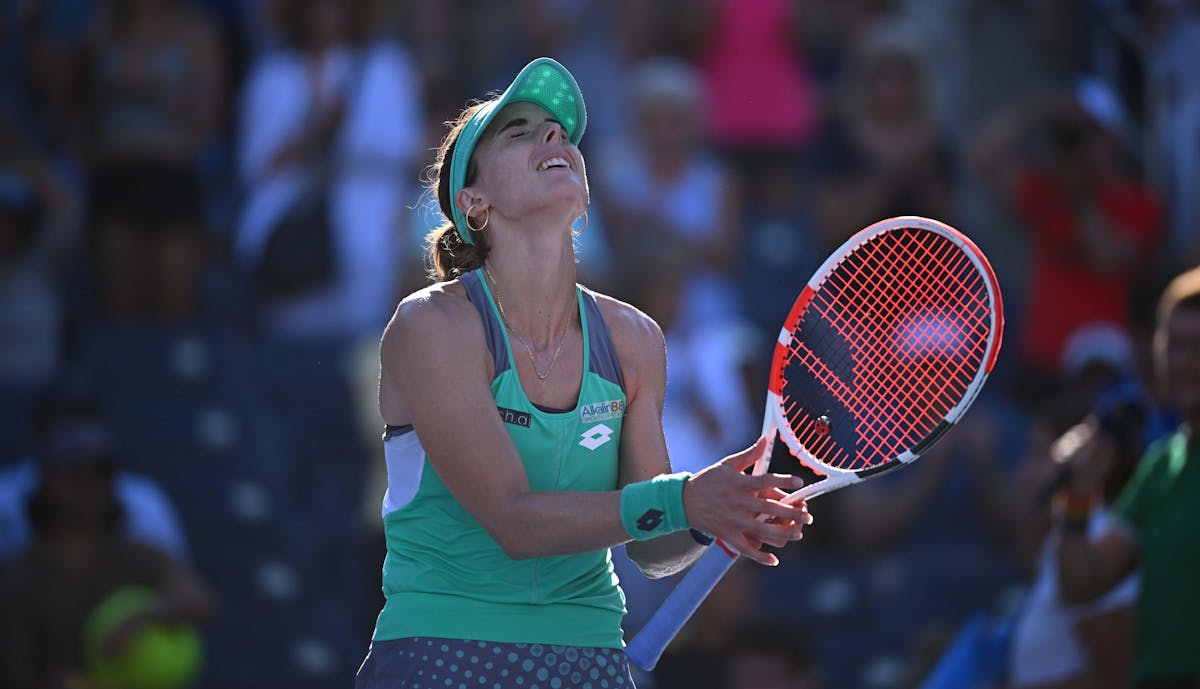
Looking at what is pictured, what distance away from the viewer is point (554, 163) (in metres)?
3.48

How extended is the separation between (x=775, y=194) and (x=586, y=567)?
5.96 metres

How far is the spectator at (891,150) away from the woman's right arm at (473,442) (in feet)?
17.7

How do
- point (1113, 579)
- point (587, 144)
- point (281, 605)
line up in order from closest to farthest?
point (1113, 579) → point (281, 605) → point (587, 144)

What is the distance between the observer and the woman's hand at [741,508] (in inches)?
121

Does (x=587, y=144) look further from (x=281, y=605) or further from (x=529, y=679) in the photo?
(x=529, y=679)

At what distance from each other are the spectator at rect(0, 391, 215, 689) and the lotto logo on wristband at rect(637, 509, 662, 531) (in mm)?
4292

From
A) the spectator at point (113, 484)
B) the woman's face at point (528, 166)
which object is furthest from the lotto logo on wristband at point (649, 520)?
the spectator at point (113, 484)

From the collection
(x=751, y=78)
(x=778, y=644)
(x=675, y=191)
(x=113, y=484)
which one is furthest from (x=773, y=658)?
(x=751, y=78)

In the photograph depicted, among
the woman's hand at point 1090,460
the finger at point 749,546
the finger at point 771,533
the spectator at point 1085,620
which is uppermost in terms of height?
the finger at point 771,533

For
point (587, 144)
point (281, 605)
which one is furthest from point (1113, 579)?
point (587, 144)

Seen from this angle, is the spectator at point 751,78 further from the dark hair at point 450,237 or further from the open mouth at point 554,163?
the open mouth at point 554,163

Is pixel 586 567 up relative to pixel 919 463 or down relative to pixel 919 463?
up

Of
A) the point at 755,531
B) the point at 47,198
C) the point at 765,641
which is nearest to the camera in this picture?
the point at 755,531

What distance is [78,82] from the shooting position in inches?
347
